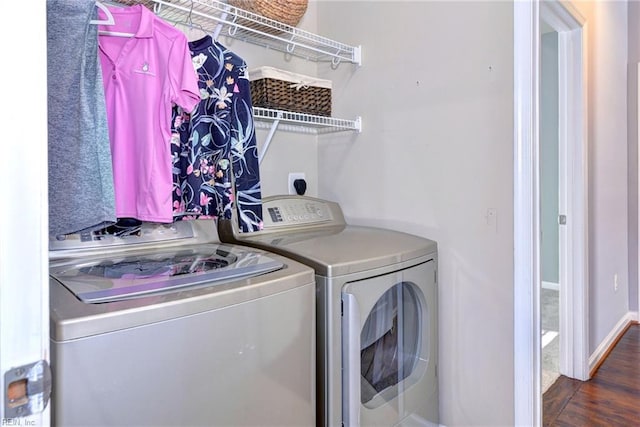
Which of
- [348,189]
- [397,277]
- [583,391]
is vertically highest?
[348,189]

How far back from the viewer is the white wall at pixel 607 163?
264 cm

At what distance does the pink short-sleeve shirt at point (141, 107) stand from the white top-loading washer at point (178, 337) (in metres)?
0.20

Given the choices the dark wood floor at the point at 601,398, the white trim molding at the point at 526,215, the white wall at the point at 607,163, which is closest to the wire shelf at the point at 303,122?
the white trim molding at the point at 526,215

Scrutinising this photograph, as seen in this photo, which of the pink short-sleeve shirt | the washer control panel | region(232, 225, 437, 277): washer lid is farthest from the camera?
the washer control panel

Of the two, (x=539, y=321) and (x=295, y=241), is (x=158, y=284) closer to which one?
(x=295, y=241)

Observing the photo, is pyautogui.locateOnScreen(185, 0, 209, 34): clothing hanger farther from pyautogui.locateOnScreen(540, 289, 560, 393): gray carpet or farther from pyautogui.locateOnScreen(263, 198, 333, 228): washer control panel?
pyautogui.locateOnScreen(540, 289, 560, 393): gray carpet

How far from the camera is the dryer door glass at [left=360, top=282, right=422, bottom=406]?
56.1 inches

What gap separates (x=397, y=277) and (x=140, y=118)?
98 cm

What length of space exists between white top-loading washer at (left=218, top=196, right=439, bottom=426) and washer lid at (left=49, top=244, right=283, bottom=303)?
0.19 m

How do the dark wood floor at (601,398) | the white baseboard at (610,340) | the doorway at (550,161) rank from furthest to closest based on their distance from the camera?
the doorway at (550,161)
the white baseboard at (610,340)
the dark wood floor at (601,398)

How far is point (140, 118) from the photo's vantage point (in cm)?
125

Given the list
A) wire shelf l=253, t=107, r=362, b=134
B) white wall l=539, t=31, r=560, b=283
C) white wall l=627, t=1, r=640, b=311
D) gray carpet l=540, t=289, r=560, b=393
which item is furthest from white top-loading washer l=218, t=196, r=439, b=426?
white wall l=539, t=31, r=560, b=283

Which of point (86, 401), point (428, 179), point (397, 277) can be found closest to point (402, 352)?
point (397, 277)

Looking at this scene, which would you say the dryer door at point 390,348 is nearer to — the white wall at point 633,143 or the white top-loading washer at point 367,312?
the white top-loading washer at point 367,312
